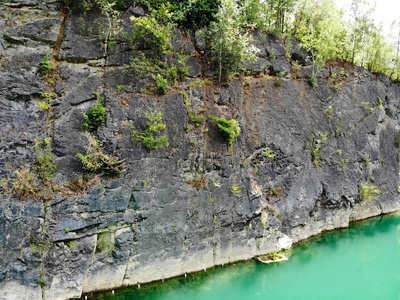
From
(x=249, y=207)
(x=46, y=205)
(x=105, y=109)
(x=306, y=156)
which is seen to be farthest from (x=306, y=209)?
(x=46, y=205)

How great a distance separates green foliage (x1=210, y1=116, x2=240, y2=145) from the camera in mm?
11016

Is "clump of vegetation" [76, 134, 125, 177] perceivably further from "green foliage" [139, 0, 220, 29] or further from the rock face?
"green foliage" [139, 0, 220, 29]

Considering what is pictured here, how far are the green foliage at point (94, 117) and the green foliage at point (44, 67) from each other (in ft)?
6.54

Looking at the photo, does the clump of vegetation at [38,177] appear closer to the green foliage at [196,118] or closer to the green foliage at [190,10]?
the green foliage at [196,118]

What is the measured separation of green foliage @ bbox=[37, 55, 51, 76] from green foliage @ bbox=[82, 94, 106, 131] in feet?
6.54

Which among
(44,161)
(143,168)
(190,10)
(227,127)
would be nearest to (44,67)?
(44,161)

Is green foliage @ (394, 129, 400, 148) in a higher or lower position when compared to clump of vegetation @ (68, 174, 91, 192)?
higher

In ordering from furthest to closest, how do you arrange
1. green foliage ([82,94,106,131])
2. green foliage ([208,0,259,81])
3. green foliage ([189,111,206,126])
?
green foliage ([208,0,259,81]), green foliage ([189,111,206,126]), green foliage ([82,94,106,131])

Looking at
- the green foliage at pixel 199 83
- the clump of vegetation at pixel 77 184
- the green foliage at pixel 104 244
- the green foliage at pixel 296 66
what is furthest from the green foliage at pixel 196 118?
the green foliage at pixel 296 66

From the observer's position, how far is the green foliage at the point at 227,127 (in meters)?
11.0

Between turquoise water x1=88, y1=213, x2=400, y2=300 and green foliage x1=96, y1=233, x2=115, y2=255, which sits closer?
green foliage x1=96, y1=233, x2=115, y2=255

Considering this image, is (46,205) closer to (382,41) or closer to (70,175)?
(70,175)

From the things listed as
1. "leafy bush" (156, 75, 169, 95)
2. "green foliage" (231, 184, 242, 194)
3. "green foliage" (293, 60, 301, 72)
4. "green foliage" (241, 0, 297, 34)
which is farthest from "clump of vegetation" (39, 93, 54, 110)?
"green foliage" (293, 60, 301, 72)

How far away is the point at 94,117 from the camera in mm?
9312
